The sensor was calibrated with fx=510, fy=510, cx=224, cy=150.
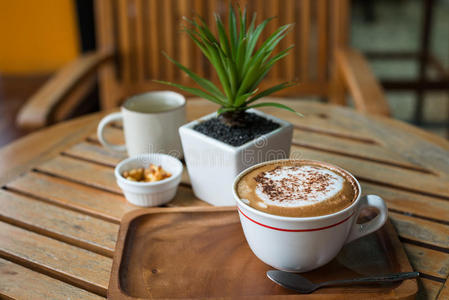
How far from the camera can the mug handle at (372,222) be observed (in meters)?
0.73

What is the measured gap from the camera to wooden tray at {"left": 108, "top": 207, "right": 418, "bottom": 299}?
2.29 ft

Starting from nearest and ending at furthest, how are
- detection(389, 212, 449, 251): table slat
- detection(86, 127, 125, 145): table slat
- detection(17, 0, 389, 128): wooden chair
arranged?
detection(389, 212, 449, 251): table slat → detection(86, 127, 125, 145): table slat → detection(17, 0, 389, 128): wooden chair

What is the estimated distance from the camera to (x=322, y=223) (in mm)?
668

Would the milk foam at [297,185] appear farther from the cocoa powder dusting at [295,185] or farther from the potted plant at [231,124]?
the potted plant at [231,124]

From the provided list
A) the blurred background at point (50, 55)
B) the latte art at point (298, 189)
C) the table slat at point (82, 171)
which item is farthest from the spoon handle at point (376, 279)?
the blurred background at point (50, 55)

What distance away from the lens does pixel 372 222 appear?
2.45 feet

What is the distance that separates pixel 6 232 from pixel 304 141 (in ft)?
2.13

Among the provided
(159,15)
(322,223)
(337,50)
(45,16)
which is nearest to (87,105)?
(45,16)

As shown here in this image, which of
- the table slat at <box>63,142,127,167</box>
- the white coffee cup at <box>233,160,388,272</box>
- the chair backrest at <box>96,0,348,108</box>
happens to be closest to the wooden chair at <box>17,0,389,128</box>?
the chair backrest at <box>96,0,348,108</box>

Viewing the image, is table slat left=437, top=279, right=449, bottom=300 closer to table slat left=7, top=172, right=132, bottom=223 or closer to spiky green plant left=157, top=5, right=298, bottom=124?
spiky green plant left=157, top=5, right=298, bottom=124

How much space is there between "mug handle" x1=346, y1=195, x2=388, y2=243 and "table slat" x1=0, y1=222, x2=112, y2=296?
1.21 feet

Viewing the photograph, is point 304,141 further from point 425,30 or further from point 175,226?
point 425,30

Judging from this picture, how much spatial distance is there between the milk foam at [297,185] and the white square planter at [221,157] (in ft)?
0.30

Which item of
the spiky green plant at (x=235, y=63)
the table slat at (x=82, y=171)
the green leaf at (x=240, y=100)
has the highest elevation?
the spiky green plant at (x=235, y=63)
